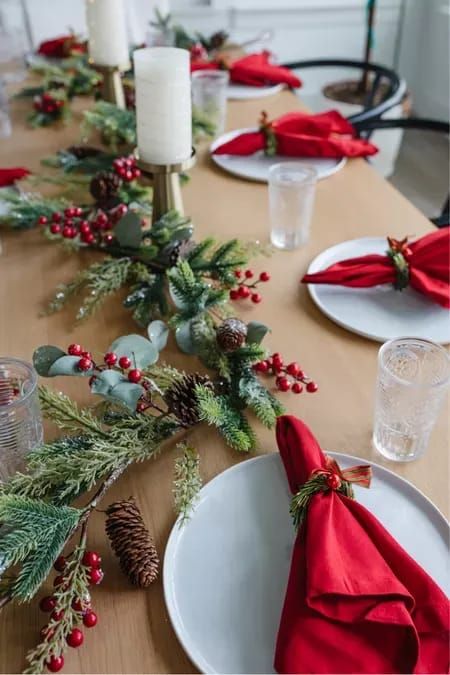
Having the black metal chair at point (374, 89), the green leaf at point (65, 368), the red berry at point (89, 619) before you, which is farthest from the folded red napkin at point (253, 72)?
the red berry at point (89, 619)

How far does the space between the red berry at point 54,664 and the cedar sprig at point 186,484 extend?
15 centimetres

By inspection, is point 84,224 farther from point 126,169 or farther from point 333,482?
point 333,482

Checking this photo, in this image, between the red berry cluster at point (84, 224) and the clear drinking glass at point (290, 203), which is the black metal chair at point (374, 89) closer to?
the clear drinking glass at point (290, 203)

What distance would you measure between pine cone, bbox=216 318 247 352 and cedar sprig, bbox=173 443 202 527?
5.9 inches

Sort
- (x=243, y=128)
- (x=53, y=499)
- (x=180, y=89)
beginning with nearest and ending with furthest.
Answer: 1. (x=53, y=499)
2. (x=180, y=89)
3. (x=243, y=128)

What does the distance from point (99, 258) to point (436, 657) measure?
0.75 m

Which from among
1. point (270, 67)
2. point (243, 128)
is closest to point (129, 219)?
point (243, 128)

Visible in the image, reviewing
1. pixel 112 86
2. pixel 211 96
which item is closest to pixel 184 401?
pixel 211 96

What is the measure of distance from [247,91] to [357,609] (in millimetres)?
1526

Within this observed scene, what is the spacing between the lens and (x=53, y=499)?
1.93 feet

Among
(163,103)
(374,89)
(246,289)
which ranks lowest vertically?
(374,89)

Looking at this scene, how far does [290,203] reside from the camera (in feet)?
3.40

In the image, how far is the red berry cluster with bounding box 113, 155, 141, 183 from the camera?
112 cm

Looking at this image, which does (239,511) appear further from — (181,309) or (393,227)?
(393,227)
